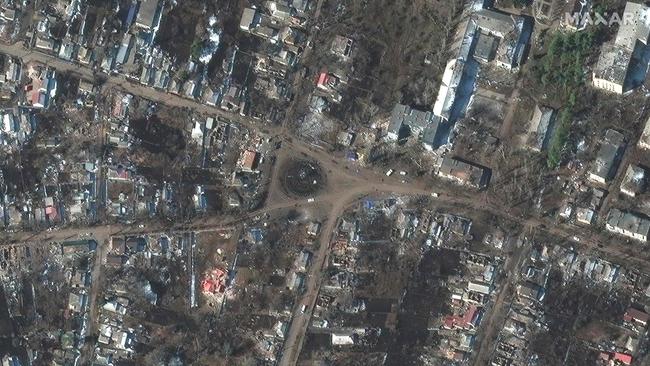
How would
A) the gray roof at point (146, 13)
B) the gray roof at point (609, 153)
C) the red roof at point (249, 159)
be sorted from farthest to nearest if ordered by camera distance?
1. the gray roof at point (146, 13)
2. the red roof at point (249, 159)
3. the gray roof at point (609, 153)

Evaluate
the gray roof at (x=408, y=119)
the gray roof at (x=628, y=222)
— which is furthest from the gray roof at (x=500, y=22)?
the gray roof at (x=628, y=222)

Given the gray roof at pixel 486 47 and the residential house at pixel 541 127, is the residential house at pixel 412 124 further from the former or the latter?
the residential house at pixel 541 127

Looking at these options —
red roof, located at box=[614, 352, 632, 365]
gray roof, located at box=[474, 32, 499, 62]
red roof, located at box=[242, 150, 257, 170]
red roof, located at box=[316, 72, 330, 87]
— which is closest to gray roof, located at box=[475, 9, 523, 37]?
gray roof, located at box=[474, 32, 499, 62]

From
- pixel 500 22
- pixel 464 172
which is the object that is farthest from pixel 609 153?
pixel 500 22

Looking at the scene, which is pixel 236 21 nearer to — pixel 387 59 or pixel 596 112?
pixel 387 59

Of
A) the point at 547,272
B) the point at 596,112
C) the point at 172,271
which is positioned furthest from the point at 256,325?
the point at 596,112

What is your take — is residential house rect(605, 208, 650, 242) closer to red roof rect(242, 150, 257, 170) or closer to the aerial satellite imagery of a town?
the aerial satellite imagery of a town
